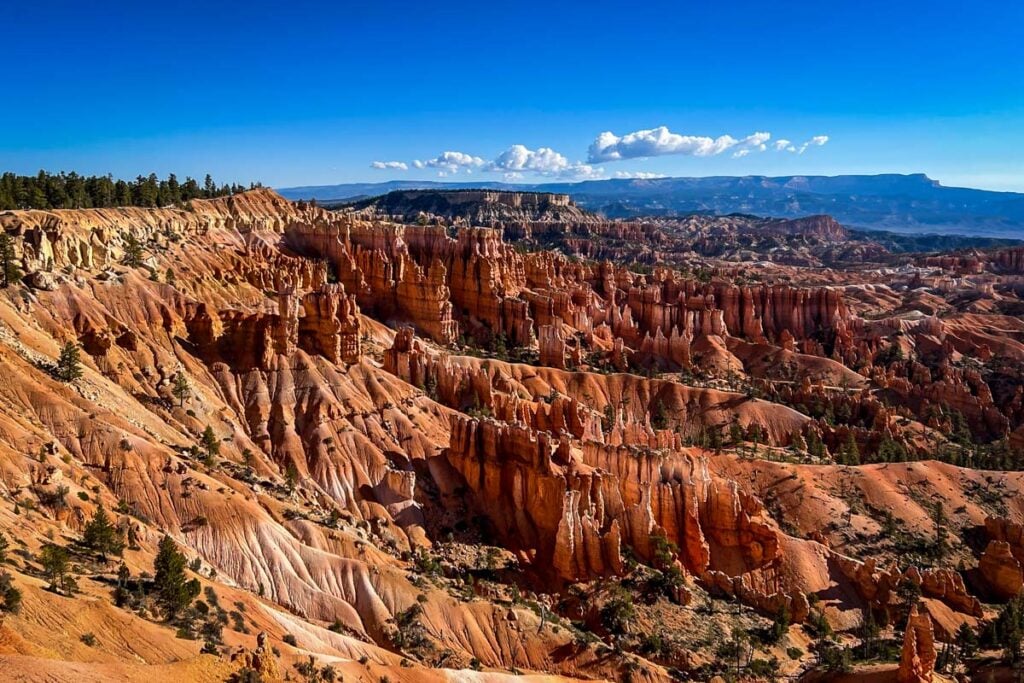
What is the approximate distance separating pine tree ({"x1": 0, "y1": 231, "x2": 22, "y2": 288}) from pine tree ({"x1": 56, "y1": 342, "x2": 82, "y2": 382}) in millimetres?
9577

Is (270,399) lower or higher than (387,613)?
higher

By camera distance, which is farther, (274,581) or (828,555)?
(828,555)

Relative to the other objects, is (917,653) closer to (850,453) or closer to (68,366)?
Result: (850,453)

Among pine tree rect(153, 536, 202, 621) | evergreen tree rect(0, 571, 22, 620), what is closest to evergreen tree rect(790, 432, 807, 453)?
pine tree rect(153, 536, 202, 621)

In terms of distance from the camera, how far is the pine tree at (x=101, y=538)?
88.1 ft

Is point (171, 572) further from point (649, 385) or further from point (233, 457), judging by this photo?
point (649, 385)

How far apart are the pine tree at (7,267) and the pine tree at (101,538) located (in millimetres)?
26636

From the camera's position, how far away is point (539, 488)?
157ft

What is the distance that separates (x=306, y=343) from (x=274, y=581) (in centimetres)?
2682

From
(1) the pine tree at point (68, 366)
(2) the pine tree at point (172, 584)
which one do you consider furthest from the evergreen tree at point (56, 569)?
(1) the pine tree at point (68, 366)

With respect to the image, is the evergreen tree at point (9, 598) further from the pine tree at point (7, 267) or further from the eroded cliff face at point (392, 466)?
the pine tree at point (7, 267)

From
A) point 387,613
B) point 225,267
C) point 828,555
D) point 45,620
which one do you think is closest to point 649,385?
point 828,555

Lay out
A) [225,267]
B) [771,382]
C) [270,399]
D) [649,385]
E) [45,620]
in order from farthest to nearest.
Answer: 1. [771,382]
2. [649,385]
3. [225,267]
4. [270,399]
5. [45,620]

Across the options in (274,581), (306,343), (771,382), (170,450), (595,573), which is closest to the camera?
(274,581)
